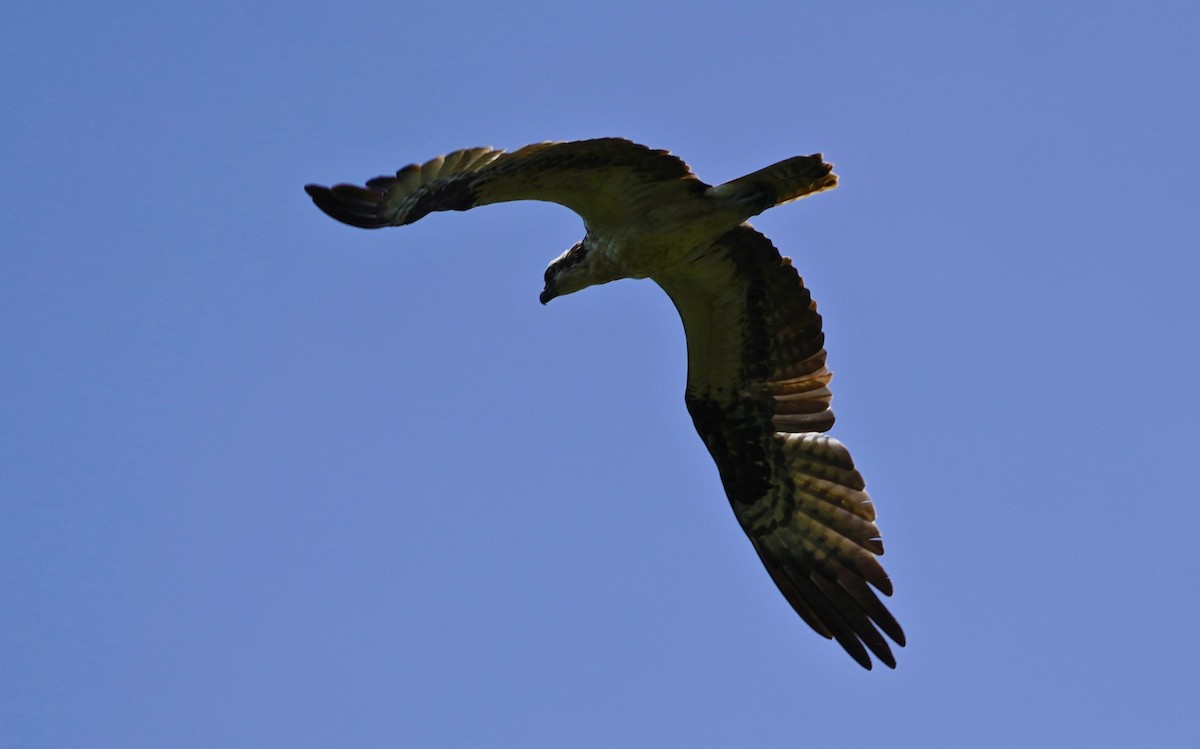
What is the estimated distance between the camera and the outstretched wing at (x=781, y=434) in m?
10.5

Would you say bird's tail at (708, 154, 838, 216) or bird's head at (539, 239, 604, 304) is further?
bird's head at (539, 239, 604, 304)

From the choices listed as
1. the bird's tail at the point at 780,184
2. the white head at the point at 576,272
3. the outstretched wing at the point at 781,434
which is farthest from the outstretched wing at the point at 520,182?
the outstretched wing at the point at 781,434

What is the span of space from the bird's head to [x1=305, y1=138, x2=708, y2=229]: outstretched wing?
460 millimetres

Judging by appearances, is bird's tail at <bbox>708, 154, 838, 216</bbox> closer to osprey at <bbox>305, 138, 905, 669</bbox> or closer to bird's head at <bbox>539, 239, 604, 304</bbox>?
osprey at <bbox>305, 138, 905, 669</bbox>

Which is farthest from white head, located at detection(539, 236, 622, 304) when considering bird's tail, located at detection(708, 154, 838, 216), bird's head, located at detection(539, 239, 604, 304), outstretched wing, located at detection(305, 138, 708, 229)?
bird's tail, located at detection(708, 154, 838, 216)

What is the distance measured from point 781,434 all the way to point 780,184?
2301mm

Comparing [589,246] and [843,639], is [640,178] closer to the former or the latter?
[589,246]

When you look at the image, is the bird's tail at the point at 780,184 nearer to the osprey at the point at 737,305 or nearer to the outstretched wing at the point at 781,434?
the osprey at the point at 737,305

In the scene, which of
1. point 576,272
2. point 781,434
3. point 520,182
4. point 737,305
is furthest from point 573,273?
point 781,434

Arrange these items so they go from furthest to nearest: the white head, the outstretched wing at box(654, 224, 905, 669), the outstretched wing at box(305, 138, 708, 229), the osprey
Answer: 1. the outstretched wing at box(654, 224, 905, 669)
2. the white head
3. the osprey
4. the outstretched wing at box(305, 138, 708, 229)

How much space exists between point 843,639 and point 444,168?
4.12 meters

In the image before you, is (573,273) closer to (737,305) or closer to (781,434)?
(737,305)

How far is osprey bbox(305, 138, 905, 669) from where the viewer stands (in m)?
9.23

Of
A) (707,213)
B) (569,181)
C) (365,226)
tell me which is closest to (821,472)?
(707,213)
